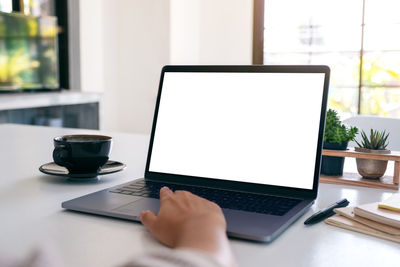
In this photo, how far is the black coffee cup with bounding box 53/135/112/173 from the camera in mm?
878

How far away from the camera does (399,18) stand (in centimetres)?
379

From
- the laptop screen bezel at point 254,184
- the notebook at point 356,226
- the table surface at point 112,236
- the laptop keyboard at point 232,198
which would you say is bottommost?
the table surface at point 112,236

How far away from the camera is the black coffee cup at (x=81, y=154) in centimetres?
88

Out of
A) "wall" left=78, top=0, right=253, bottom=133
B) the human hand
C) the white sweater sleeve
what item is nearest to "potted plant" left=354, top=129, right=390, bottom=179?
the human hand

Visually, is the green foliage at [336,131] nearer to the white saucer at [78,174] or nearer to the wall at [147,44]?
the white saucer at [78,174]

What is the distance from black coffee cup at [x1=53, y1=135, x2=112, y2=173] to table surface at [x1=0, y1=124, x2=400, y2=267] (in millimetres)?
33

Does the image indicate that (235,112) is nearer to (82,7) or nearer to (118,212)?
(118,212)

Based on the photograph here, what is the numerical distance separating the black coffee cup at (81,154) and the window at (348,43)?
10.9ft

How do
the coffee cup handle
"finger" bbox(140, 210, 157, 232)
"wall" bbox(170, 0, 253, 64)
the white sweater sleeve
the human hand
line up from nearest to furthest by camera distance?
1. the white sweater sleeve
2. the human hand
3. "finger" bbox(140, 210, 157, 232)
4. the coffee cup handle
5. "wall" bbox(170, 0, 253, 64)

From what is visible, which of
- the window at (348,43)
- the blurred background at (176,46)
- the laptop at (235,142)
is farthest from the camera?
the window at (348,43)

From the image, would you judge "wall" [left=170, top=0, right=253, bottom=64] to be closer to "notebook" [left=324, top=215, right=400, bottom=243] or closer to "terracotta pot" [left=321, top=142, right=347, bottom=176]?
"terracotta pot" [left=321, top=142, right=347, bottom=176]

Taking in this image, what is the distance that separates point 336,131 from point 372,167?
10 centimetres

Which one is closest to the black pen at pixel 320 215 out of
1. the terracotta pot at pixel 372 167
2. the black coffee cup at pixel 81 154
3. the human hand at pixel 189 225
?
the human hand at pixel 189 225

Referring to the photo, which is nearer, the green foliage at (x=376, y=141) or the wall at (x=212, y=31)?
the green foliage at (x=376, y=141)
